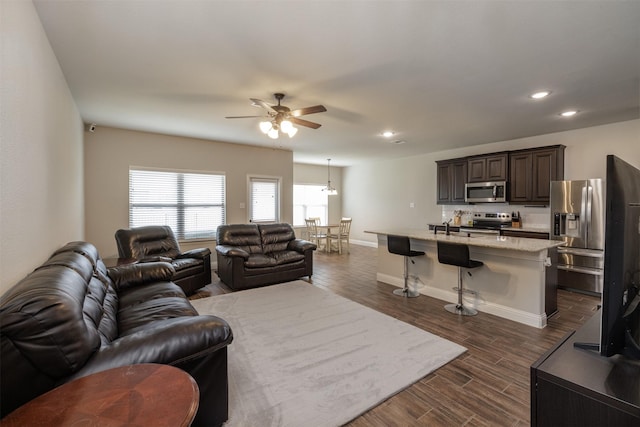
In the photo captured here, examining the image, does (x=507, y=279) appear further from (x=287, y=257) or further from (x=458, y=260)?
(x=287, y=257)

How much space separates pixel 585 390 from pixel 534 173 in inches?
210

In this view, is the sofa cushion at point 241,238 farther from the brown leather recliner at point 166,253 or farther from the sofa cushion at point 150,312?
the sofa cushion at point 150,312

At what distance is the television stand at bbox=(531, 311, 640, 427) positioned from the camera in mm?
797

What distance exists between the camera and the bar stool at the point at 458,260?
325cm

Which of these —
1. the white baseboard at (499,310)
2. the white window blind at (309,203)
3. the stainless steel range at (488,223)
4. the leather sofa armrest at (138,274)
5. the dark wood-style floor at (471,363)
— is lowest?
the dark wood-style floor at (471,363)

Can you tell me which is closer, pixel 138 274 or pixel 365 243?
pixel 138 274

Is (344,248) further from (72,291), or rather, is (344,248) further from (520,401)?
(72,291)

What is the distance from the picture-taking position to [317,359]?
243 centimetres

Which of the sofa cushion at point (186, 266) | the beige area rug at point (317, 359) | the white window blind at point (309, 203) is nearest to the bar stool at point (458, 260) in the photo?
the beige area rug at point (317, 359)

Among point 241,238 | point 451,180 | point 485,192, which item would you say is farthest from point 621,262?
point 451,180

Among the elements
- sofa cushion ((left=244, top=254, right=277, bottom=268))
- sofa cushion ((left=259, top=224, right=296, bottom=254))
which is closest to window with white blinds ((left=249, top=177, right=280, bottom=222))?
sofa cushion ((left=259, top=224, right=296, bottom=254))

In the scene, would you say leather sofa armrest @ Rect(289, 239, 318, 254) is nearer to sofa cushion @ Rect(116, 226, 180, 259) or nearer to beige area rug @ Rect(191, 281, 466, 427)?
beige area rug @ Rect(191, 281, 466, 427)

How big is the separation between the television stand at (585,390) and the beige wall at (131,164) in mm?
5843

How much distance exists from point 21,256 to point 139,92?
2339 millimetres
